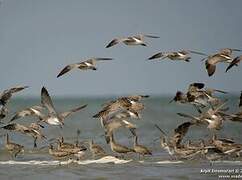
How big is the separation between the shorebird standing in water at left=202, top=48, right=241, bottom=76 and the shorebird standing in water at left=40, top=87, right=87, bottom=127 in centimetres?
318

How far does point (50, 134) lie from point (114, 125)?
14.9 metres

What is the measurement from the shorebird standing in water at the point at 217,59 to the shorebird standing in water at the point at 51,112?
3180 millimetres

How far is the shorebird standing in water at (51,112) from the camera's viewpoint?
54.6 ft

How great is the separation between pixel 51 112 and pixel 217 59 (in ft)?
13.9

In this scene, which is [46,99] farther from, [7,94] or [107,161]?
[107,161]

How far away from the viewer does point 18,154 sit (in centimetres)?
2097

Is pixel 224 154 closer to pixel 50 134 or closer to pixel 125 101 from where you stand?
pixel 125 101

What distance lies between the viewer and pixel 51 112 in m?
17.2

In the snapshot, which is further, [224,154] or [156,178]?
[224,154]

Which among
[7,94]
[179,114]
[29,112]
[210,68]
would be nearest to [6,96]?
[7,94]

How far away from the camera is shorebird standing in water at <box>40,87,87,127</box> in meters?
16.7

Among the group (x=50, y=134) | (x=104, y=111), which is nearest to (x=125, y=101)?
(x=104, y=111)

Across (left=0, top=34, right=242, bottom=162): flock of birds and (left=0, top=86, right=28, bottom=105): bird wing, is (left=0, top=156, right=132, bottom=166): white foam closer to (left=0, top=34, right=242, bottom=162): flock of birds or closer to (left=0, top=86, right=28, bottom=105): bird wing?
(left=0, top=34, right=242, bottom=162): flock of birds

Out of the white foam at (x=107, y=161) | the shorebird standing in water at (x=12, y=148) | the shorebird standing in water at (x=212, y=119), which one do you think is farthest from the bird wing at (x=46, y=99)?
the shorebird standing in water at (x=12, y=148)
